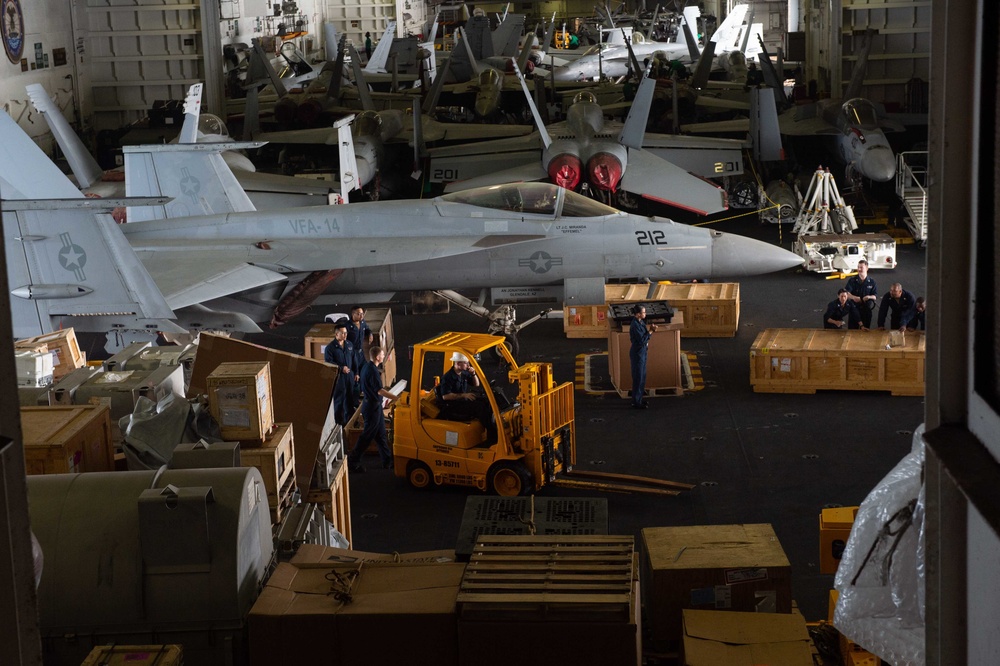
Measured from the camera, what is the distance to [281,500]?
6996mm

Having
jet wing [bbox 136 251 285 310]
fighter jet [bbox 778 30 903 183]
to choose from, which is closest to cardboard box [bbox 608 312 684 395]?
jet wing [bbox 136 251 285 310]

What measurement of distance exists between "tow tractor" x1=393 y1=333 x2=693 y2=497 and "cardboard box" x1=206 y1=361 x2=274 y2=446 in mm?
2834

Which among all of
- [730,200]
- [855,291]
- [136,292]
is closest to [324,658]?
[136,292]

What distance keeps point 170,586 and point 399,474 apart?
5.02 meters

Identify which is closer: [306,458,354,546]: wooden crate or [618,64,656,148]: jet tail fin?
[306,458,354,546]: wooden crate

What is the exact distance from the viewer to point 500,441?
9.73m

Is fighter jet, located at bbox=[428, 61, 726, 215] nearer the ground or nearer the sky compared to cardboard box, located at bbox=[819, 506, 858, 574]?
nearer the sky

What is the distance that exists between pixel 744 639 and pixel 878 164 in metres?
17.5

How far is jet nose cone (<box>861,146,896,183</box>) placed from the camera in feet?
69.9

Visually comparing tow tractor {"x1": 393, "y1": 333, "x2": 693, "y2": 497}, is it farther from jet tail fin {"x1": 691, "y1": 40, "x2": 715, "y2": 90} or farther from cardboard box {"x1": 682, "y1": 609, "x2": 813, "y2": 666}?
jet tail fin {"x1": 691, "y1": 40, "x2": 715, "y2": 90}

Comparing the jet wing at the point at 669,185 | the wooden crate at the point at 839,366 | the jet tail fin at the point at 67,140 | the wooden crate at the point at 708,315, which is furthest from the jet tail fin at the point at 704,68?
the wooden crate at the point at 839,366

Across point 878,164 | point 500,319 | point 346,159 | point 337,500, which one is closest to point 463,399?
point 337,500

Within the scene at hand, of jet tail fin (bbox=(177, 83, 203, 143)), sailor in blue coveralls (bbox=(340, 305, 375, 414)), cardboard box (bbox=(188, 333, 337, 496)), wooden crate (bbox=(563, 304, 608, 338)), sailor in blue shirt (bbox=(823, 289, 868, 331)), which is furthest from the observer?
jet tail fin (bbox=(177, 83, 203, 143))

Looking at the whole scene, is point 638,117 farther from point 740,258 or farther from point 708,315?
point 740,258
